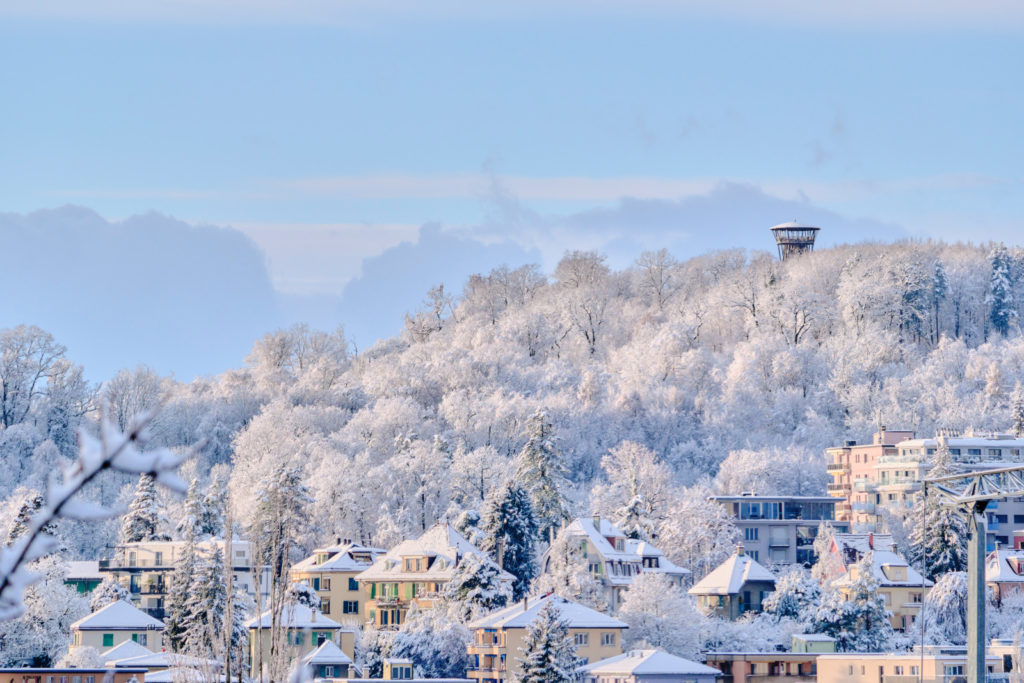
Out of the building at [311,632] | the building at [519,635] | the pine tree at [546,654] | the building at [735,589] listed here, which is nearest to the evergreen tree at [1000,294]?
the building at [735,589]

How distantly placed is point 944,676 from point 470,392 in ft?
183

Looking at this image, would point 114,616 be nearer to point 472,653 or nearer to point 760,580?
point 472,653

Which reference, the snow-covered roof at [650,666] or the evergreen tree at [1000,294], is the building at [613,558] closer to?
the snow-covered roof at [650,666]

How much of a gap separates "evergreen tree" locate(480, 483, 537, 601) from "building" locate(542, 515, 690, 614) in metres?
1.03

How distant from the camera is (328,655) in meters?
63.8

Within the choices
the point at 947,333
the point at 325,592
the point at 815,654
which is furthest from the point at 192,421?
the point at 815,654

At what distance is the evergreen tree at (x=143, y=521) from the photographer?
83.8 metres

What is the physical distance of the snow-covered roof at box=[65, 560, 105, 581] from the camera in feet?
275

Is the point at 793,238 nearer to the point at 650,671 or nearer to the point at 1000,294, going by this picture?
the point at 1000,294

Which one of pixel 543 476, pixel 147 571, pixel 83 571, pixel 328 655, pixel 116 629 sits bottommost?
pixel 328 655

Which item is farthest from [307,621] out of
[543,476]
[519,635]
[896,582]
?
[896,582]

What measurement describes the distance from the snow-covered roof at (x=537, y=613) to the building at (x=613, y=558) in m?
5.31

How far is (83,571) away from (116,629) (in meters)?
15.0

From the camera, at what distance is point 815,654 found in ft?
214
